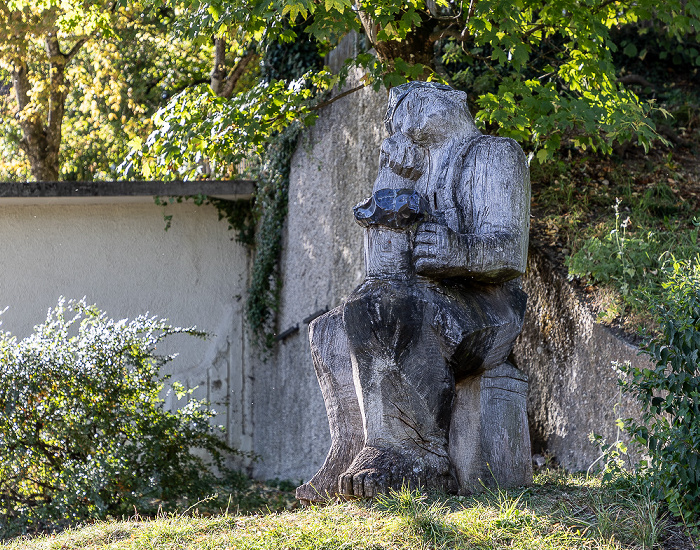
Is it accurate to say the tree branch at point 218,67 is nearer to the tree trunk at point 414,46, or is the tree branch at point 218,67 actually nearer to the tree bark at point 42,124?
the tree bark at point 42,124

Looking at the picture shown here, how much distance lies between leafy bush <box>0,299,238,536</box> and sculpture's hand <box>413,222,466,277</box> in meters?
3.58

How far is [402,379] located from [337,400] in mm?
518

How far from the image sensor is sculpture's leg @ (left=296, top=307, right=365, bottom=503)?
4.25 meters

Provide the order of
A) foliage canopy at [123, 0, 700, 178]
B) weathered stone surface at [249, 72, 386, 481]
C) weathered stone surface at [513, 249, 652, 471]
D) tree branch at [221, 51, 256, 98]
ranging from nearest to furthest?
1. weathered stone surface at [513, 249, 652, 471]
2. foliage canopy at [123, 0, 700, 178]
3. weathered stone surface at [249, 72, 386, 481]
4. tree branch at [221, 51, 256, 98]

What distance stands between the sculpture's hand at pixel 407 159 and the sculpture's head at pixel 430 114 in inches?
1.4

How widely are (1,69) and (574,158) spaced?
34.5 feet

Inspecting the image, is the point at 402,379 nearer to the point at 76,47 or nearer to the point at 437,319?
the point at 437,319

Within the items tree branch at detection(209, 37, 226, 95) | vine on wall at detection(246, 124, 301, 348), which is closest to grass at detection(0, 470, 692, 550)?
vine on wall at detection(246, 124, 301, 348)

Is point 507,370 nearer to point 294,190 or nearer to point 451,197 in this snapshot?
point 451,197

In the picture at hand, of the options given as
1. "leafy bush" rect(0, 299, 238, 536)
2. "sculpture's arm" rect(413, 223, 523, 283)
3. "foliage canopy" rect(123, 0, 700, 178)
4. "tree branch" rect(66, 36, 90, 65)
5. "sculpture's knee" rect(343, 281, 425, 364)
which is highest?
"tree branch" rect(66, 36, 90, 65)

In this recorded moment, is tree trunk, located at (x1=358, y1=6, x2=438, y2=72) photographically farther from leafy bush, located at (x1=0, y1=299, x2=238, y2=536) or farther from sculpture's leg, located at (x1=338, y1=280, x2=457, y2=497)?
sculpture's leg, located at (x1=338, y1=280, x2=457, y2=497)

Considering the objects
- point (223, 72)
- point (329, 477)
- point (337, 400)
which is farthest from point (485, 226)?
point (223, 72)

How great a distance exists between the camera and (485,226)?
4.14 metres

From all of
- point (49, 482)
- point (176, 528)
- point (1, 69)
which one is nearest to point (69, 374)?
point (49, 482)
